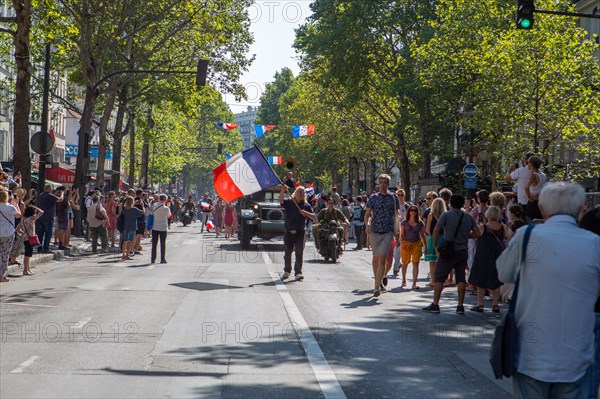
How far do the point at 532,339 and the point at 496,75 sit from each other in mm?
30410

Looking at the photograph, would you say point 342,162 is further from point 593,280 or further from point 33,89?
point 593,280

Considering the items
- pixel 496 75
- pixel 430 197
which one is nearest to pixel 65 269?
pixel 430 197

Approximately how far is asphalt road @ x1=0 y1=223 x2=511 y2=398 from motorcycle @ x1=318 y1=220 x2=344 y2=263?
6.63 m

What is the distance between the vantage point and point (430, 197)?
19.1m

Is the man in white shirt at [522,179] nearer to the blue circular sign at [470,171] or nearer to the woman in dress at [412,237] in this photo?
the woman in dress at [412,237]

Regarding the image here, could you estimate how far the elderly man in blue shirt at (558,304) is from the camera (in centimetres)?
481

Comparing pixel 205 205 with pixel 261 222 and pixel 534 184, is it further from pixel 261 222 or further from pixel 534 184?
pixel 534 184

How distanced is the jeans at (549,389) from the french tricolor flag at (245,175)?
14591 millimetres

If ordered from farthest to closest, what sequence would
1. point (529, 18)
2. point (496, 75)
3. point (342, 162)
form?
1. point (342, 162)
2. point (496, 75)
3. point (529, 18)

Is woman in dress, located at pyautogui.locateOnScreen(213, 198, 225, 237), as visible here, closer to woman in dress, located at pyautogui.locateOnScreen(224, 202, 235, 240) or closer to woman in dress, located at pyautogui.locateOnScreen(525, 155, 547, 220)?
woman in dress, located at pyautogui.locateOnScreen(224, 202, 235, 240)

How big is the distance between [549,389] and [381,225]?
10.5 metres

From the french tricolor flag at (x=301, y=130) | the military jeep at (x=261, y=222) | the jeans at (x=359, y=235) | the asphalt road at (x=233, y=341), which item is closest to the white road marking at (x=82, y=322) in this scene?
the asphalt road at (x=233, y=341)

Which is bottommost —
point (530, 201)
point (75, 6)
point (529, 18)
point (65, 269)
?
point (65, 269)

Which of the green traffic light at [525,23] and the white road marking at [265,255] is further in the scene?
the white road marking at [265,255]
